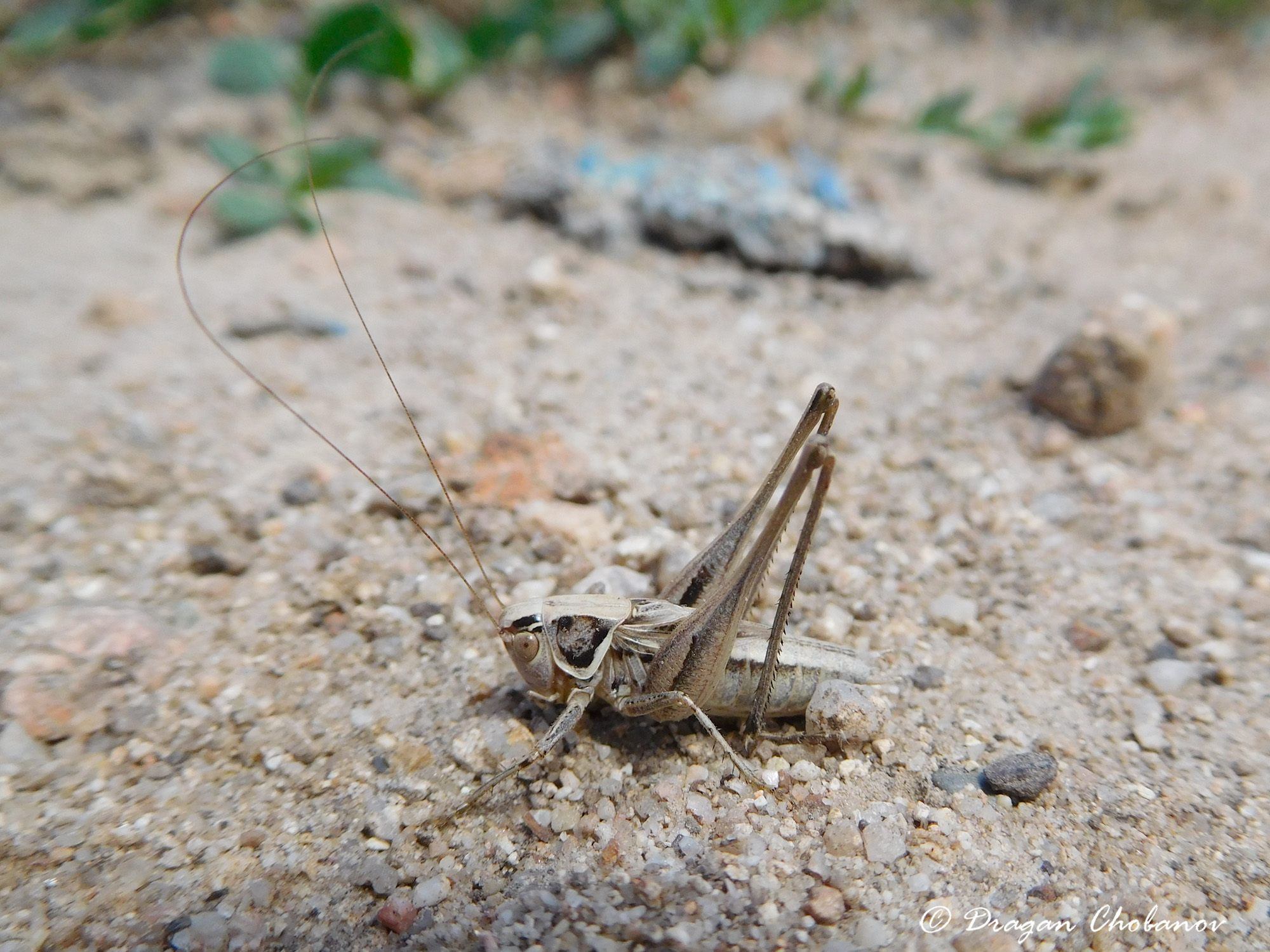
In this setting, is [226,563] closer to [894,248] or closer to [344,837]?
[344,837]

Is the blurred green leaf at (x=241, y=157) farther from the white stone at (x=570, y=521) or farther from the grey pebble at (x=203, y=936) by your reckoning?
the grey pebble at (x=203, y=936)

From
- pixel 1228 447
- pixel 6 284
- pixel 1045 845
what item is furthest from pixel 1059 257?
pixel 6 284

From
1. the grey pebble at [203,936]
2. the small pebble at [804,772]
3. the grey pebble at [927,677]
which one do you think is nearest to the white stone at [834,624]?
the grey pebble at [927,677]

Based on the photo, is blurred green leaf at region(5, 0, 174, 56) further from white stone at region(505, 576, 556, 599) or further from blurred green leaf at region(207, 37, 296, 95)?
white stone at region(505, 576, 556, 599)

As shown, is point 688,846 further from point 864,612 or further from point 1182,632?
point 1182,632

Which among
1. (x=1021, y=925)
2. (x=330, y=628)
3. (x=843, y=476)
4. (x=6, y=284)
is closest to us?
(x=1021, y=925)

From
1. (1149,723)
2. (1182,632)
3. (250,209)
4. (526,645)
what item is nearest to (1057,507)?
(1182,632)
